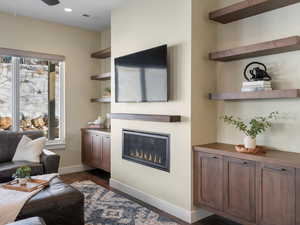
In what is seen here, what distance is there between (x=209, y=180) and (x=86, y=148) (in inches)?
118

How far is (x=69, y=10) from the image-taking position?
4.23 m

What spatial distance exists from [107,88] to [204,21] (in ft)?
8.62

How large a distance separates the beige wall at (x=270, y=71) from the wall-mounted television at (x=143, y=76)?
0.72 meters

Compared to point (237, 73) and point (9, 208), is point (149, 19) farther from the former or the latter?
point (9, 208)

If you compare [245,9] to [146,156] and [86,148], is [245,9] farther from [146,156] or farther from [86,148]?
[86,148]

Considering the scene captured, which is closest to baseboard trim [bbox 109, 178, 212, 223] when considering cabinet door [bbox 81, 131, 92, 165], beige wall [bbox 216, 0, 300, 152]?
beige wall [bbox 216, 0, 300, 152]

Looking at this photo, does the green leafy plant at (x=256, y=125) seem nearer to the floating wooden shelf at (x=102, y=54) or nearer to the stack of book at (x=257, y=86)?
the stack of book at (x=257, y=86)

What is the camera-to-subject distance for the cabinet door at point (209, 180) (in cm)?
272

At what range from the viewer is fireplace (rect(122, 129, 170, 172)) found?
325 cm

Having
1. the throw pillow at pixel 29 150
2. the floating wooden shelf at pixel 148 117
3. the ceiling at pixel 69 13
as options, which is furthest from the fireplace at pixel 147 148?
the ceiling at pixel 69 13

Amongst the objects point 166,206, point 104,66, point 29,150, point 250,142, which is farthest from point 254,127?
point 104,66

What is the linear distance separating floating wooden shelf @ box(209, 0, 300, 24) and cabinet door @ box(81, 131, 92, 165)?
3241 millimetres

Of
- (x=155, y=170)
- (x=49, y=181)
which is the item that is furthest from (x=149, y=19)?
(x=49, y=181)

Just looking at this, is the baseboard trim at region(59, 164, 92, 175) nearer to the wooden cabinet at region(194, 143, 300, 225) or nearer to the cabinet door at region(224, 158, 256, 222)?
the wooden cabinet at region(194, 143, 300, 225)
